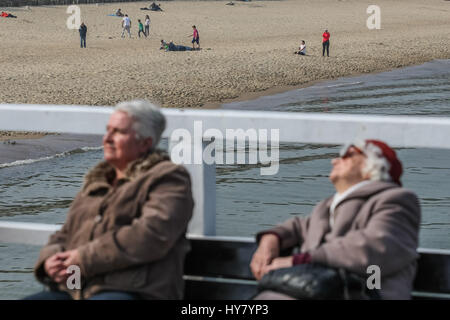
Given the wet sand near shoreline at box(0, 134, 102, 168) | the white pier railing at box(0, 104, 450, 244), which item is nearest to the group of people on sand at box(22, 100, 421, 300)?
the white pier railing at box(0, 104, 450, 244)

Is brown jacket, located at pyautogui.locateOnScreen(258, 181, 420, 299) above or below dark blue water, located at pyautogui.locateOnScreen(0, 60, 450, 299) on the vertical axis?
above

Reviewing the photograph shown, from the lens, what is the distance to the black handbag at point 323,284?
2.64 meters

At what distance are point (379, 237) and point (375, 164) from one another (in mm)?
279

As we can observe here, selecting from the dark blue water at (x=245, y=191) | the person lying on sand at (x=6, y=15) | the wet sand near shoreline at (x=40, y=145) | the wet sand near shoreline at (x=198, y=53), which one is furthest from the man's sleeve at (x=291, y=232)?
the person lying on sand at (x=6, y=15)

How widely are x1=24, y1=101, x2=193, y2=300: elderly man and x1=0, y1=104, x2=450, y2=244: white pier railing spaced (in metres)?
0.17

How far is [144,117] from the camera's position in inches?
119

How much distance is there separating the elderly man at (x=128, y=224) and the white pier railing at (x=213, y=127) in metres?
0.17

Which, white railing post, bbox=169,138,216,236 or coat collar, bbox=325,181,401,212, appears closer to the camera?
coat collar, bbox=325,181,401,212

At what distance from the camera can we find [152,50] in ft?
119

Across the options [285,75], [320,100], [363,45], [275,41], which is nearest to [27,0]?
[275,41]

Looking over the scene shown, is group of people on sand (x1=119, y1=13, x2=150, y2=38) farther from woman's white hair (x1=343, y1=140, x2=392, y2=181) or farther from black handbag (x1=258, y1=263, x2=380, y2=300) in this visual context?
black handbag (x1=258, y1=263, x2=380, y2=300)

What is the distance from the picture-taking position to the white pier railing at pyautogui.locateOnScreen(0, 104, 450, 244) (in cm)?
290

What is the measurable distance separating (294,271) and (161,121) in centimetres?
75

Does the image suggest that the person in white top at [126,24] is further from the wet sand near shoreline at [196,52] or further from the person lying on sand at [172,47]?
the person lying on sand at [172,47]
